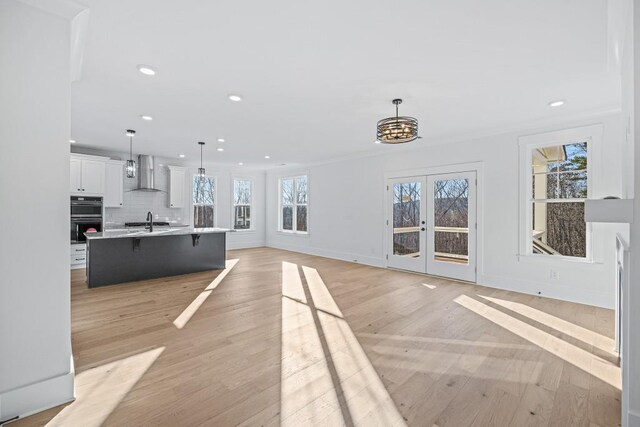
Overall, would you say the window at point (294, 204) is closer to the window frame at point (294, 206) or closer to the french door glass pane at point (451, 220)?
the window frame at point (294, 206)

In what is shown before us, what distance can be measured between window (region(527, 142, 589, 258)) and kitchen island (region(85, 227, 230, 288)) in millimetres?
5605

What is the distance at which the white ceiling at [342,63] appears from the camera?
6.84 feet

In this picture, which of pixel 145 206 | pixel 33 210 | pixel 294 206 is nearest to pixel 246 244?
pixel 294 206

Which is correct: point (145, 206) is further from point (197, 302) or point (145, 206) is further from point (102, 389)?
point (102, 389)

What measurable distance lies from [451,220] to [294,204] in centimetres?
493

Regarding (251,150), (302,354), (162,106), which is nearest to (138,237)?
(162,106)

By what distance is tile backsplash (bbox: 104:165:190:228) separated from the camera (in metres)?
7.23

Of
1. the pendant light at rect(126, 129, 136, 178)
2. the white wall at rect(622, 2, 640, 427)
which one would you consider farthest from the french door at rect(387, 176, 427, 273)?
the pendant light at rect(126, 129, 136, 178)

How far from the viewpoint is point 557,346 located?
2.88 metres

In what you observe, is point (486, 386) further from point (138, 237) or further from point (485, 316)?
point (138, 237)

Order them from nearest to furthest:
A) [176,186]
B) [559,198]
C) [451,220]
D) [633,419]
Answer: [633,419]
[559,198]
[451,220]
[176,186]

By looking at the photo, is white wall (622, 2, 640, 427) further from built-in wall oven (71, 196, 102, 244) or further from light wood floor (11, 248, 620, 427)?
built-in wall oven (71, 196, 102, 244)

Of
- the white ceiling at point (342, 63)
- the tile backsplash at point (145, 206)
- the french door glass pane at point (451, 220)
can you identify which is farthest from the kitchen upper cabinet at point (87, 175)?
the french door glass pane at point (451, 220)

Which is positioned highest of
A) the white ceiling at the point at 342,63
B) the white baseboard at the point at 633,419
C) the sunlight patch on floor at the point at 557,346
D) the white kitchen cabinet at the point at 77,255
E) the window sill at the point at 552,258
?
the white ceiling at the point at 342,63
